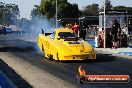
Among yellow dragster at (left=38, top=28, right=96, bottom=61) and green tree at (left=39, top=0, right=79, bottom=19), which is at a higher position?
green tree at (left=39, top=0, right=79, bottom=19)

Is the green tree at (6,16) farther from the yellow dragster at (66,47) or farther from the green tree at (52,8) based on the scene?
the yellow dragster at (66,47)

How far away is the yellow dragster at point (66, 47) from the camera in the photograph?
1633cm

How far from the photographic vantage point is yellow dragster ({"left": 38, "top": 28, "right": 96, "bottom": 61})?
53.6ft

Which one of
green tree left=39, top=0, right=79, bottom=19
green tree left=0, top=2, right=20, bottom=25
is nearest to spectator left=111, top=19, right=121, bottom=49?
green tree left=39, top=0, right=79, bottom=19

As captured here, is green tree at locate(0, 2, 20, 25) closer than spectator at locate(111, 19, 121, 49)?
No

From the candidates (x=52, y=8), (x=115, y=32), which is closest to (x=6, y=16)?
(x=52, y=8)

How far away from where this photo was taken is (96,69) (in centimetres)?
1408

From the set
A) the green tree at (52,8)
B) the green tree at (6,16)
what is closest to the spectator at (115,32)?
the green tree at (52,8)

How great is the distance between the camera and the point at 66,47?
16641 mm

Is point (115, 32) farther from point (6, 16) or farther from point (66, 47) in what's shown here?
point (6, 16)

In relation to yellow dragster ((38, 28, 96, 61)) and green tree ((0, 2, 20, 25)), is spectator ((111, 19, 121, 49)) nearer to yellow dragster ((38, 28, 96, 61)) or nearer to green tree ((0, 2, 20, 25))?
yellow dragster ((38, 28, 96, 61))

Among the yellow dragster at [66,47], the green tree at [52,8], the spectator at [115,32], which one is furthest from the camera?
the green tree at [52,8]

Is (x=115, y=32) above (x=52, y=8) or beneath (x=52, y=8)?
beneath

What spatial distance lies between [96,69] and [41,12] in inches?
2707
